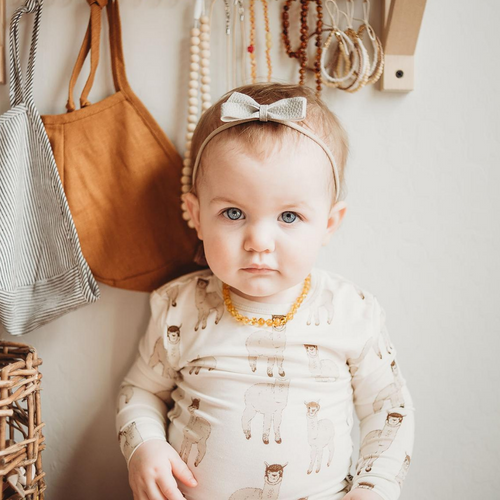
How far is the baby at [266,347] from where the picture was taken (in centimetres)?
79

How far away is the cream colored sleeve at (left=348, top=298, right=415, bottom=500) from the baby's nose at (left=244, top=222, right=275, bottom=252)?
30cm

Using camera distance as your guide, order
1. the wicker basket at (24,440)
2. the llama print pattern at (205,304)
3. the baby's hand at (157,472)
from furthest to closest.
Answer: the llama print pattern at (205,304) < the baby's hand at (157,472) < the wicker basket at (24,440)

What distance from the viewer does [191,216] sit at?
920 mm

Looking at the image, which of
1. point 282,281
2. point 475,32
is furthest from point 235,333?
point 475,32

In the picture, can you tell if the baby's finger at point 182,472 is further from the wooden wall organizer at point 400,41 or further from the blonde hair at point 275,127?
the wooden wall organizer at point 400,41

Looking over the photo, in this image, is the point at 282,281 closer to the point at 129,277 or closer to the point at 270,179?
the point at 270,179

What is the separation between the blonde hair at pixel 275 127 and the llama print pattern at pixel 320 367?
0.34 m

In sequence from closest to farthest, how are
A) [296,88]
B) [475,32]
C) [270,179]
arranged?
[270,179]
[296,88]
[475,32]

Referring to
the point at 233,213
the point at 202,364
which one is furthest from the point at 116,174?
the point at 202,364

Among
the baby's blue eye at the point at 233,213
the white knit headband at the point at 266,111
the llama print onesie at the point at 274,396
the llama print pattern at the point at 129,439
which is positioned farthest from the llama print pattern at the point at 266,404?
the white knit headband at the point at 266,111

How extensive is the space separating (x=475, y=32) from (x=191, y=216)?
722mm

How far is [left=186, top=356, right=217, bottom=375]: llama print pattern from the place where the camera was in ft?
2.92

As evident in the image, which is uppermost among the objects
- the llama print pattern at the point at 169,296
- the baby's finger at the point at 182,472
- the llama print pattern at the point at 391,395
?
the llama print pattern at the point at 169,296

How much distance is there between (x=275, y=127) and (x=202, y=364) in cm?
47
